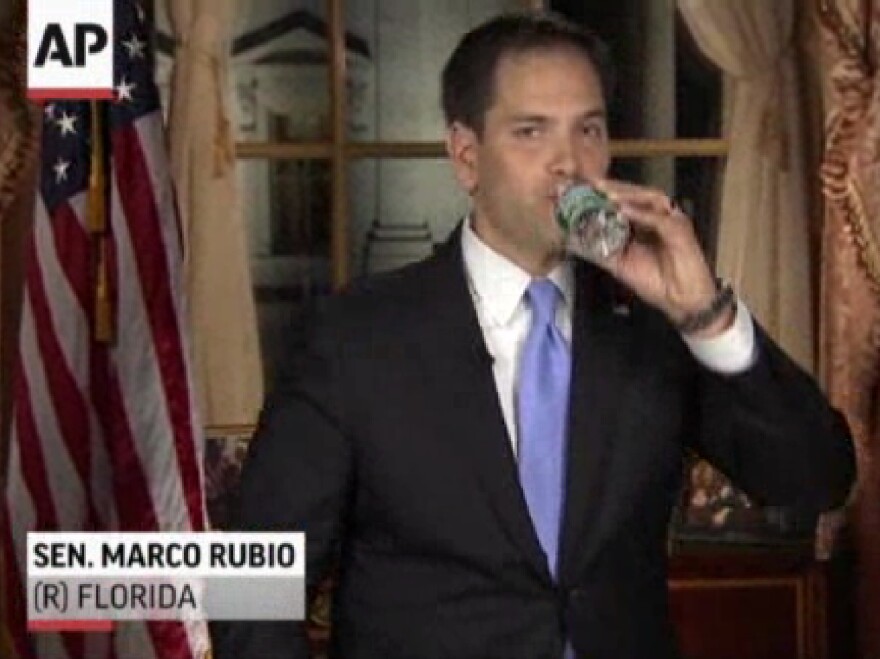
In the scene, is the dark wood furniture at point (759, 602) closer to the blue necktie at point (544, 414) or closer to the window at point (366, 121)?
the window at point (366, 121)

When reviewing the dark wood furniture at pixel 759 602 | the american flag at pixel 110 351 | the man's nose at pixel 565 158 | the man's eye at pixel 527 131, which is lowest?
the dark wood furniture at pixel 759 602

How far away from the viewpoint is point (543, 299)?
0.69 meters

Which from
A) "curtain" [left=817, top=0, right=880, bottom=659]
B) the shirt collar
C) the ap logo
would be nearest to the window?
"curtain" [left=817, top=0, right=880, bottom=659]

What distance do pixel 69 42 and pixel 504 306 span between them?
11.6 inches

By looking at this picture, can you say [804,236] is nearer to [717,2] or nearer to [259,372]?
[717,2]

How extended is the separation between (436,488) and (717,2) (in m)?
0.88

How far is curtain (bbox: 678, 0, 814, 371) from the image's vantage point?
144 cm

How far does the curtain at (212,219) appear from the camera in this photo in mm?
1395

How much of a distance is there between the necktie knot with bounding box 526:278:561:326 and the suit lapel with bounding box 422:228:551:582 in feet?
0.08

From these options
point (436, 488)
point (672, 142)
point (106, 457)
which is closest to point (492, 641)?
point (436, 488)

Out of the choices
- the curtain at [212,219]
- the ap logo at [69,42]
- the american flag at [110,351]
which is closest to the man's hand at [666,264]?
the ap logo at [69,42]

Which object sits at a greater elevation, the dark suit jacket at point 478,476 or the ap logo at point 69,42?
the ap logo at point 69,42

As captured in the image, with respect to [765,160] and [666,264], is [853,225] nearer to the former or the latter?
[765,160]

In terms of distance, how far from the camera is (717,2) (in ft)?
4.75
